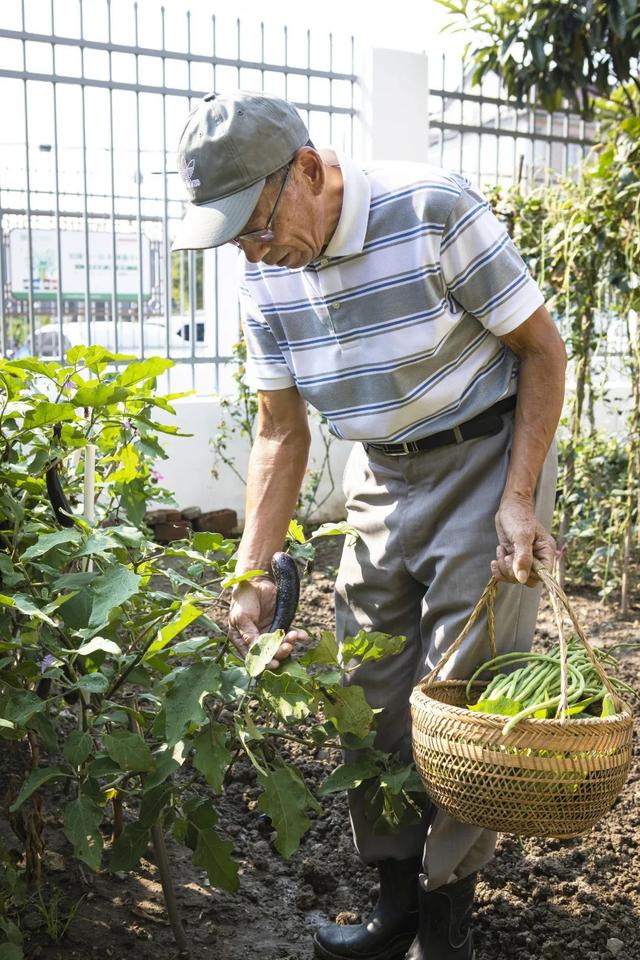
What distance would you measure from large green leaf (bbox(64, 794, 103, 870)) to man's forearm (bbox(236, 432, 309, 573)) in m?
0.65

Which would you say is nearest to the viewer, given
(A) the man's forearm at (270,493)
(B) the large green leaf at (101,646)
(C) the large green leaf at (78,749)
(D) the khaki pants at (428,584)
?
(B) the large green leaf at (101,646)

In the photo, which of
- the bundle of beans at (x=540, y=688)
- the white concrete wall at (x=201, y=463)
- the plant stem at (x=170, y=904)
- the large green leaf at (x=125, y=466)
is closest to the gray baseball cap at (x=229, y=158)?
the large green leaf at (x=125, y=466)

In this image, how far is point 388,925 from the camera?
2438 mm

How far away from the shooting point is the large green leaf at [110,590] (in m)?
1.76

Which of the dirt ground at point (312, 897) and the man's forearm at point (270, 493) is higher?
the man's forearm at point (270, 493)

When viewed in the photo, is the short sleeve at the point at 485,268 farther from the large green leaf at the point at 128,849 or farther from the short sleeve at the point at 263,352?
the large green leaf at the point at 128,849

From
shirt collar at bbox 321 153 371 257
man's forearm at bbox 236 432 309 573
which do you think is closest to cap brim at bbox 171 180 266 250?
shirt collar at bbox 321 153 371 257

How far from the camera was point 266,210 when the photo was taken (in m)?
1.95

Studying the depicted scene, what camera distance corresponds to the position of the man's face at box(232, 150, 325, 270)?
1950 mm

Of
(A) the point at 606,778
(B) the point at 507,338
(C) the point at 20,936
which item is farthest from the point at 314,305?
(C) the point at 20,936

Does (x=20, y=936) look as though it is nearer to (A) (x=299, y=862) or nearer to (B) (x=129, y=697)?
(B) (x=129, y=697)

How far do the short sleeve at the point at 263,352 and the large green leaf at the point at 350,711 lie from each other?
0.74 metres

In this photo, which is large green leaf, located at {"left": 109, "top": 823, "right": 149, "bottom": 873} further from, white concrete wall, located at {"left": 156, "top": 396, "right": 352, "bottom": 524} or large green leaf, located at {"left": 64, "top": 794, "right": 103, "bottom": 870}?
white concrete wall, located at {"left": 156, "top": 396, "right": 352, "bottom": 524}

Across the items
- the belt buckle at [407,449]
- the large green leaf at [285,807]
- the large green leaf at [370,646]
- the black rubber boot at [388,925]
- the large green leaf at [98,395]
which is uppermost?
the large green leaf at [98,395]
